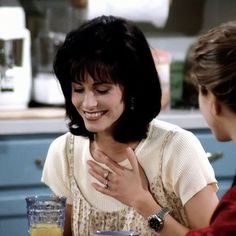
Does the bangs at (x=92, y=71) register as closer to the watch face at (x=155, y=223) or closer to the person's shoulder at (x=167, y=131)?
the person's shoulder at (x=167, y=131)

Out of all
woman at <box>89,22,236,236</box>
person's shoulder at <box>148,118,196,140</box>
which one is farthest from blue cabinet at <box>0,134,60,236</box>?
woman at <box>89,22,236,236</box>

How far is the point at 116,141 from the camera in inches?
69.6

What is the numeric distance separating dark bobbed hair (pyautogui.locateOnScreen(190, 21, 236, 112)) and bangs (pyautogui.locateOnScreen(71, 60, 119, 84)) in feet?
1.14

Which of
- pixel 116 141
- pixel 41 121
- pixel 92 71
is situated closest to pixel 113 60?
pixel 92 71

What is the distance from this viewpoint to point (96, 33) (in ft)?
5.40

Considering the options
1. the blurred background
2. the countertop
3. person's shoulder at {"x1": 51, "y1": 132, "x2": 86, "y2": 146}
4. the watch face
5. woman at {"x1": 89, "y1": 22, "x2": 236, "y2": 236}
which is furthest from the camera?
the blurred background

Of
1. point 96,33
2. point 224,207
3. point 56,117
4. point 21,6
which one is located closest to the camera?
point 224,207

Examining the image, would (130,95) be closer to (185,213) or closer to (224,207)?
(185,213)

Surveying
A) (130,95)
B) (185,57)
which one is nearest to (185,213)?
(130,95)

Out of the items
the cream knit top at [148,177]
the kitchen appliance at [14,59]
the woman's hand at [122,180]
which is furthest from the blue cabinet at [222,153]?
the woman's hand at [122,180]

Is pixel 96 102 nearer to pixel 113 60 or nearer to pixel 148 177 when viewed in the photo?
pixel 113 60

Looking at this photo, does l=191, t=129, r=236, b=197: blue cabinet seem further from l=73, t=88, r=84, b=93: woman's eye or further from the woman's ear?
the woman's ear

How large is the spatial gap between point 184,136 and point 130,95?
16 cm

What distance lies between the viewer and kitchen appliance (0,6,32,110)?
9.13 feet
